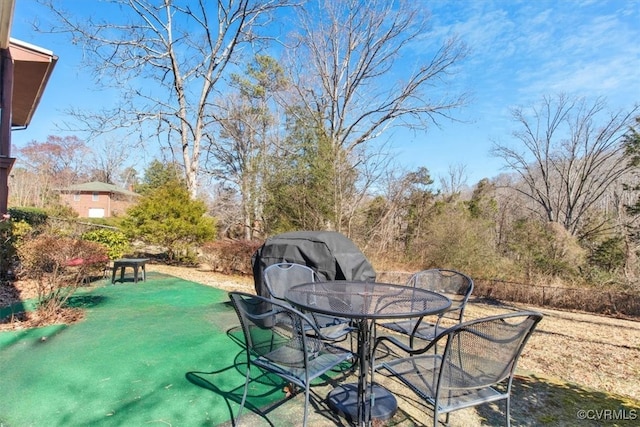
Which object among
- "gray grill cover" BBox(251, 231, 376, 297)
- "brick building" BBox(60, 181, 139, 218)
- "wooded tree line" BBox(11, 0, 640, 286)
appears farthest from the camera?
"brick building" BBox(60, 181, 139, 218)

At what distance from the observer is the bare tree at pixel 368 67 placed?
12070 mm

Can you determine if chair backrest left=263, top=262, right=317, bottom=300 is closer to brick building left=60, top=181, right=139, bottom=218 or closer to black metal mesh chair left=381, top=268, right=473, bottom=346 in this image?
black metal mesh chair left=381, top=268, right=473, bottom=346

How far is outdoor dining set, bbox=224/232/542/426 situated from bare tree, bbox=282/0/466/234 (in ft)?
32.6

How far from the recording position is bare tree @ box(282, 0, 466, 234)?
39.6 feet

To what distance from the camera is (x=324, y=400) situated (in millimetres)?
2195

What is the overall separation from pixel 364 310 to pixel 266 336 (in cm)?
76

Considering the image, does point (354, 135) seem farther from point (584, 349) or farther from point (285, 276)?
point (285, 276)

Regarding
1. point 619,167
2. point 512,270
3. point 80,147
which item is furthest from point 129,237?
point 80,147

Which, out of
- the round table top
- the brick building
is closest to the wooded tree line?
the round table top

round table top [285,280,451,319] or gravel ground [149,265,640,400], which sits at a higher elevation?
round table top [285,280,451,319]

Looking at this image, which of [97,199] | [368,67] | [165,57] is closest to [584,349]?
[368,67]

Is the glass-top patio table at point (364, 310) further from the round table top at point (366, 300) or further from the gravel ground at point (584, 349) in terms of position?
the gravel ground at point (584, 349)

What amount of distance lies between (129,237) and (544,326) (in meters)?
9.35

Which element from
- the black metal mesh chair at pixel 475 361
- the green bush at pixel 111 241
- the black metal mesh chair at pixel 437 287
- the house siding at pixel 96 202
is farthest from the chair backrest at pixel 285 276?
the house siding at pixel 96 202
